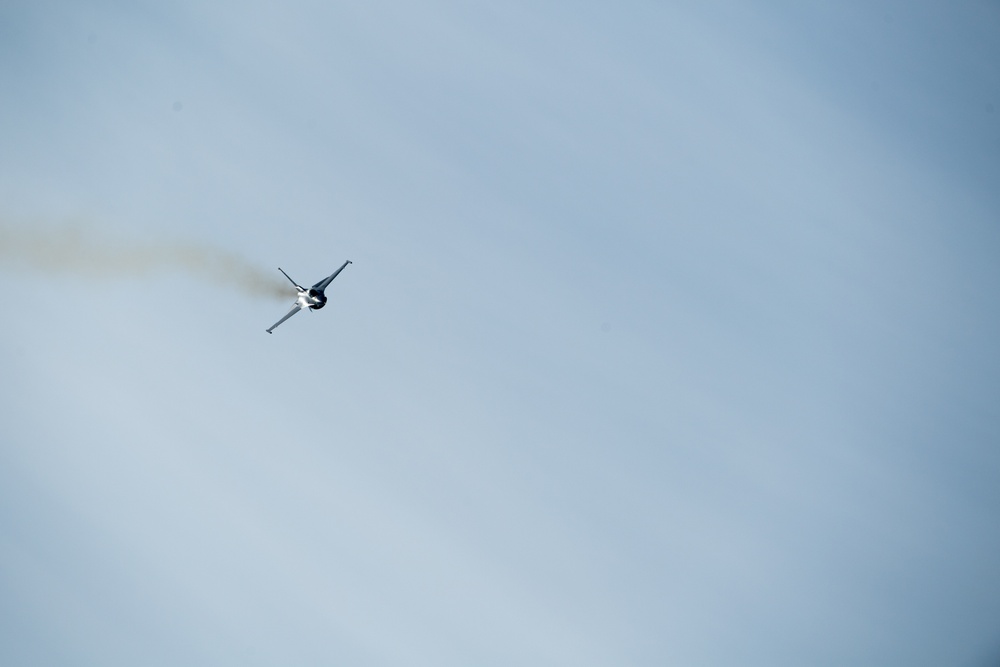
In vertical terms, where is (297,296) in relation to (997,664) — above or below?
below

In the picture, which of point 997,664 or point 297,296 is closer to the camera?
point 297,296

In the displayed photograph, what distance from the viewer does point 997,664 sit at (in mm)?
80562

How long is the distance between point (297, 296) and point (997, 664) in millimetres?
83035

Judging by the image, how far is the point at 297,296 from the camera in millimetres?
66750
